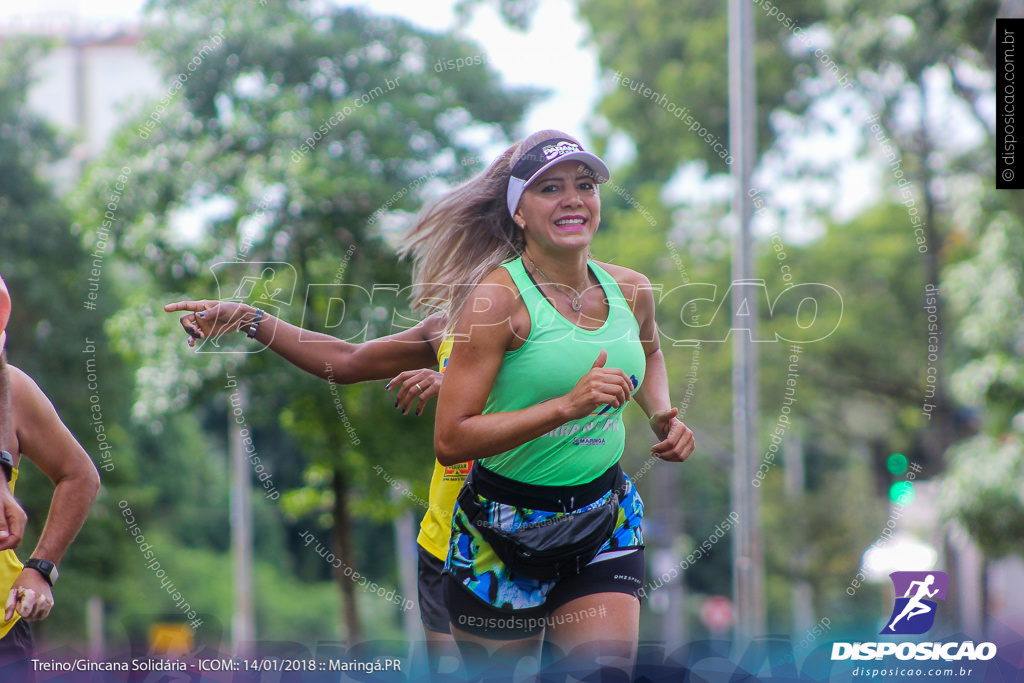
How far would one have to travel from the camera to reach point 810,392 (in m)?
17.0

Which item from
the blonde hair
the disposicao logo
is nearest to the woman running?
the blonde hair

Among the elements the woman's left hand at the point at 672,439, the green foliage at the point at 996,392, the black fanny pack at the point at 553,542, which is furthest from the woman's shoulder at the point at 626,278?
the green foliage at the point at 996,392

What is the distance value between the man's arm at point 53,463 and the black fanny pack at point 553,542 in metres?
1.09

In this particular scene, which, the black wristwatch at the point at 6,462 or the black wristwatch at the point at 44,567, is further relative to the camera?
the black wristwatch at the point at 44,567

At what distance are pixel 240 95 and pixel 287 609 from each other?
20.3 meters

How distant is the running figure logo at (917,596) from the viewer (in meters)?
3.30

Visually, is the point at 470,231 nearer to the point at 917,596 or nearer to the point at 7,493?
the point at 7,493

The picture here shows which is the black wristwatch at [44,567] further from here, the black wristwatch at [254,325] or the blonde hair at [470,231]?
the blonde hair at [470,231]

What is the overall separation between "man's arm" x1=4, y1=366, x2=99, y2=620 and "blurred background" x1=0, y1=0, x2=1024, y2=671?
295 millimetres

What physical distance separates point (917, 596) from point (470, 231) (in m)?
1.81

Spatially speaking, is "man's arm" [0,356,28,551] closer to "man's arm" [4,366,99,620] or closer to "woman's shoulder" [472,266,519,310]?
"man's arm" [4,366,99,620]

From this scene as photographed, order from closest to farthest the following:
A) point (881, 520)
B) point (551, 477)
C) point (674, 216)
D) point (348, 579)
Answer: point (551, 477), point (348, 579), point (674, 216), point (881, 520)

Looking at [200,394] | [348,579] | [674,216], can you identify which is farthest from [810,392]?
[200,394]

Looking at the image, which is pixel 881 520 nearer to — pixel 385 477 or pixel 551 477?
pixel 385 477
